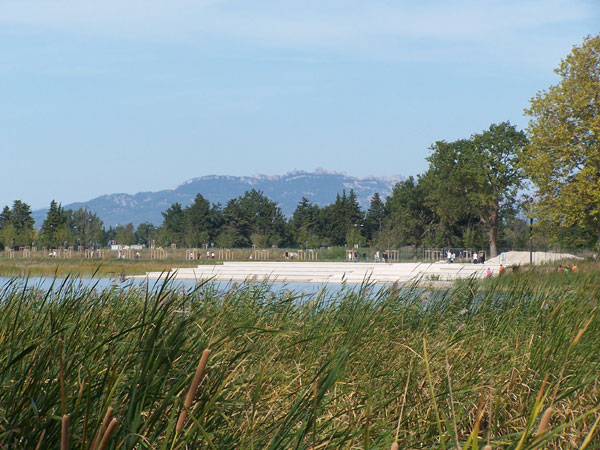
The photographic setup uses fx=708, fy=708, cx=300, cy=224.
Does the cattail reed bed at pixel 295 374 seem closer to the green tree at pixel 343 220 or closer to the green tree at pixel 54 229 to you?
the green tree at pixel 54 229

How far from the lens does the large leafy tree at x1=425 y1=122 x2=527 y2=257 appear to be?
199ft

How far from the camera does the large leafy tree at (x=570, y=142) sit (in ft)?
100

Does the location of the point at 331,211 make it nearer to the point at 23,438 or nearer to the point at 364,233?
the point at 364,233

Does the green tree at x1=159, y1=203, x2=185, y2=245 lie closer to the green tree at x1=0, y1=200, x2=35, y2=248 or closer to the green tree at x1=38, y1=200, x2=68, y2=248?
the green tree at x1=38, y1=200, x2=68, y2=248

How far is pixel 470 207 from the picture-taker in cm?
6350

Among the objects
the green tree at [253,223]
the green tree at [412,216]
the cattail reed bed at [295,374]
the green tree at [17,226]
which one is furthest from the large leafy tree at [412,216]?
the cattail reed bed at [295,374]

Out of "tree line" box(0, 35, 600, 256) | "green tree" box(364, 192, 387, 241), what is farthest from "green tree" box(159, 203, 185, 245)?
"green tree" box(364, 192, 387, 241)

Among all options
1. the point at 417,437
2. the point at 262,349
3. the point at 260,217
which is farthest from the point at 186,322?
the point at 260,217

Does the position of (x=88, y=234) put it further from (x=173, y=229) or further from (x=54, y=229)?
(x=173, y=229)

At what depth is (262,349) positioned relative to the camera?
445 cm

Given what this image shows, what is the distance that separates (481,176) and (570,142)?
28118 mm

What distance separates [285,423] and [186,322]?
0.65 meters

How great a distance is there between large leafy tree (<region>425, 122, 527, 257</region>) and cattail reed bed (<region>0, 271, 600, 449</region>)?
2107 inches

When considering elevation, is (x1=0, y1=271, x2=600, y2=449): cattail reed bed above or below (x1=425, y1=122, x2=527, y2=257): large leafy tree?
below
